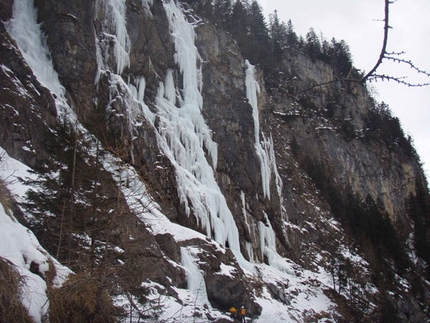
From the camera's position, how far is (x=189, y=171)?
25469mm

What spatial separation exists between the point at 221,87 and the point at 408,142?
40.1 meters

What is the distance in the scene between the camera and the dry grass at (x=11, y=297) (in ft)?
13.6

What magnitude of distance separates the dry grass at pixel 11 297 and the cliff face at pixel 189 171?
0.87 meters

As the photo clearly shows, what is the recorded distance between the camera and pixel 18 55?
64.7ft

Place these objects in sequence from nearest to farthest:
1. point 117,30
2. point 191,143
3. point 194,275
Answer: point 194,275
point 117,30
point 191,143

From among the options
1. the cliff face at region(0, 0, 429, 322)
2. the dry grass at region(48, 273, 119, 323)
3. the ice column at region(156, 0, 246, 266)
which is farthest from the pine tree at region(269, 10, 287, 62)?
the dry grass at region(48, 273, 119, 323)

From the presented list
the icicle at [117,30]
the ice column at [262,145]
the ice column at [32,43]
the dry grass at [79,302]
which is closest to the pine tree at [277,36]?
the ice column at [262,145]

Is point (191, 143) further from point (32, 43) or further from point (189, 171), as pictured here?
point (32, 43)

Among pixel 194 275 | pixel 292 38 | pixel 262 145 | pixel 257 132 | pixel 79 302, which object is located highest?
pixel 292 38

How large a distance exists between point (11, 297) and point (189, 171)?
21236 mm

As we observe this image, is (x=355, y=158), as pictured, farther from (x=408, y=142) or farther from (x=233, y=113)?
(x=233, y=113)

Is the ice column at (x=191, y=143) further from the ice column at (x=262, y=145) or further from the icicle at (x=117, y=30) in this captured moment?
the ice column at (x=262, y=145)

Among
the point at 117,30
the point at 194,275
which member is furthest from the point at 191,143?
the point at 194,275

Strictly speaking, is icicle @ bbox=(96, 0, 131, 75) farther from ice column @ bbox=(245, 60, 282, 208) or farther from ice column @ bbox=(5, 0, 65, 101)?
ice column @ bbox=(245, 60, 282, 208)
